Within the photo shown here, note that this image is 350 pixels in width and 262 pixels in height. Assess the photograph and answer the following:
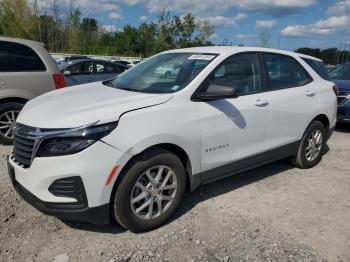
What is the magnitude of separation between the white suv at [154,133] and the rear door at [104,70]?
5657 millimetres

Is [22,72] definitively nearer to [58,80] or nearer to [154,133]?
[58,80]

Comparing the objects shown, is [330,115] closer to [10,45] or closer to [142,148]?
[142,148]

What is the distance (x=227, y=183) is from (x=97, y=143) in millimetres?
2338

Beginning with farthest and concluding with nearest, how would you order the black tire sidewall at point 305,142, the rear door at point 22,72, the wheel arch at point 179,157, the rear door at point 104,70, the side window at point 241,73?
the rear door at point 104,70 → the rear door at point 22,72 → the black tire sidewall at point 305,142 → the side window at point 241,73 → the wheel arch at point 179,157

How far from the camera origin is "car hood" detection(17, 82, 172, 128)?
313 centimetres

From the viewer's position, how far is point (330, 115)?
222 inches

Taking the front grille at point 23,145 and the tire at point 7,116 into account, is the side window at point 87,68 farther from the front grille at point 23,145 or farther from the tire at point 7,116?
the front grille at point 23,145

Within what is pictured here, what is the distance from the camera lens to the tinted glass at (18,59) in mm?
5996

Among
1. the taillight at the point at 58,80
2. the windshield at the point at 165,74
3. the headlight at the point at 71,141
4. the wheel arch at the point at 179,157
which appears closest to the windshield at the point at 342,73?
the windshield at the point at 165,74

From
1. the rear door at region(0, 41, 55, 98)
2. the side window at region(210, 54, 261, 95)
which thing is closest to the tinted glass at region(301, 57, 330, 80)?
the side window at region(210, 54, 261, 95)

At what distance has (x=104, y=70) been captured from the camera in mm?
10609

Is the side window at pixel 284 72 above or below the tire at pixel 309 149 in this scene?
above

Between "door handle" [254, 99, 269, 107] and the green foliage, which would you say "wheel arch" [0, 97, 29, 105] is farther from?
the green foliage

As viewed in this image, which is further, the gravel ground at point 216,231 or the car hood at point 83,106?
the gravel ground at point 216,231
